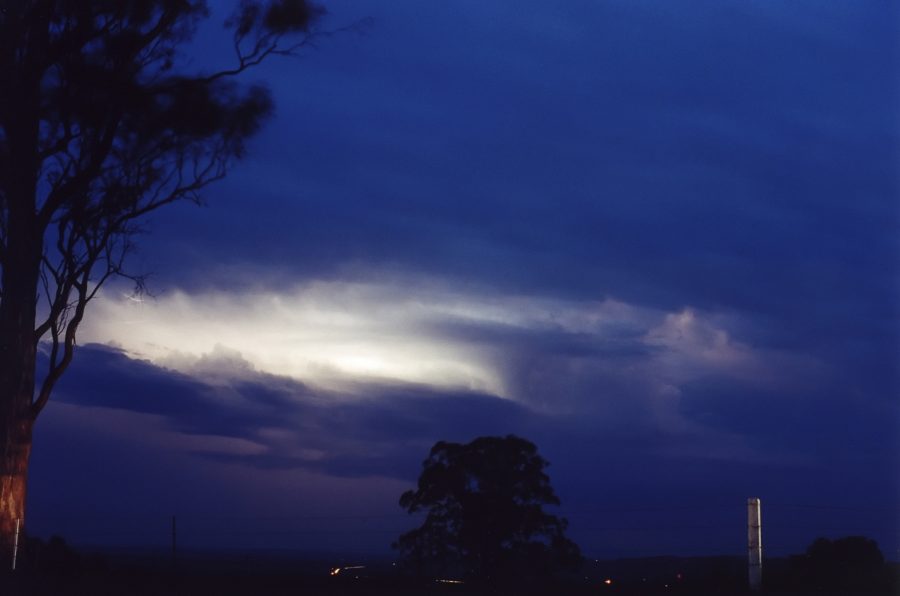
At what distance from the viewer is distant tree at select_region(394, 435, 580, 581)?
961 inches

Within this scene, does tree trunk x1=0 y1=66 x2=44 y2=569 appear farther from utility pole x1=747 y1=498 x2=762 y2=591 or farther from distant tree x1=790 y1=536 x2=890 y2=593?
distant tree x1=790 y1=536 x2=890 y2=593

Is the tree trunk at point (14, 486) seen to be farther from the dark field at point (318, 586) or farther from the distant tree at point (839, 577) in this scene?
the distant tree at point (839, 577)

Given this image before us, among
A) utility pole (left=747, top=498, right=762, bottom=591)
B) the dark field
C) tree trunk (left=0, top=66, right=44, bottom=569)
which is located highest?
tree trunk (left=0, top=66, right=44, bottom=569)

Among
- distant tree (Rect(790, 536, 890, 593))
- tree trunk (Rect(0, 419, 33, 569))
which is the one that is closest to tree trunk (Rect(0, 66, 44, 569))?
tree trunk (Rect(0, 419, 33, 569))

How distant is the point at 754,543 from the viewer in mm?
12086

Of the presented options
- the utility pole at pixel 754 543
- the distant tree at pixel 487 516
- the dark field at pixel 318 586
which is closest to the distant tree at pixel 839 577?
the dark field at pixel 318 586

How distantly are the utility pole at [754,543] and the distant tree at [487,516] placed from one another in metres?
→ 12.2

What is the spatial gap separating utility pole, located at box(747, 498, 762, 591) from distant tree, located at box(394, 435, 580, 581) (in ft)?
39.9

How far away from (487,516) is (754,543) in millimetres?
13159

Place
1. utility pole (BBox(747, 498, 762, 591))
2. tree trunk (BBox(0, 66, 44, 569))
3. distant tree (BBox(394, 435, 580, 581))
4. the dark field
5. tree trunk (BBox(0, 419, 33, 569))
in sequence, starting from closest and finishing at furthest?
1. the dark field
2. utility pole (BBox(747, 498, 762, 591))
3. tree trunk (BBox(0, 419, 33, 569))
4. tree trunk (BBox(0, 66, 44, 569))
5. distant tree (BBox(394, 435, 580, 581))

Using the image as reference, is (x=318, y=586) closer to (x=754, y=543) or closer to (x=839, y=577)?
(x=754, y=543)

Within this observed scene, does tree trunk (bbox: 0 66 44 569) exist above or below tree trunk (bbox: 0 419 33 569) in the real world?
above

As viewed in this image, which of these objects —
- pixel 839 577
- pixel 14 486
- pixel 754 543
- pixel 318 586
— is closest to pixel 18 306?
pixel 14 486

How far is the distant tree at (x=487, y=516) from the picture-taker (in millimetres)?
24406
